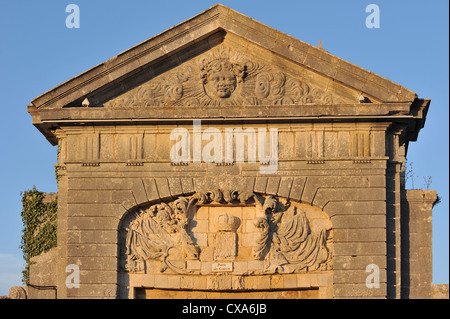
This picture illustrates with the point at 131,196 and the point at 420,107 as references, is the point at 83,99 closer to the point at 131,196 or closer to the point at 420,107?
the point at 131,196

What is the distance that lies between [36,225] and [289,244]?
6194 mm

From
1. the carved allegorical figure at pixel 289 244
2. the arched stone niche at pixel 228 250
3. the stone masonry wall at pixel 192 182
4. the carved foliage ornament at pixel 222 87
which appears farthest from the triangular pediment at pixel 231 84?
the carved allegorical figure at pixel 289 244

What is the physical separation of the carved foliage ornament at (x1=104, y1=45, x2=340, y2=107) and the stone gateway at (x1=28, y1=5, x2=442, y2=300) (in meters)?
0.03

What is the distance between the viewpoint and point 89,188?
3222 cm

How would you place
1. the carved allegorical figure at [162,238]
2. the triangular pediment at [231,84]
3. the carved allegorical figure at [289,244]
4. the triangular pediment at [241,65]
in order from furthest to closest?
the triangular pediment at [231,84] < the triangular pediment at [241,65] < the carved allegorical figure at [162,238] < the carved allegorical figure at [289,244]

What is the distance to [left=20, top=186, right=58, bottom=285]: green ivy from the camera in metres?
32.9

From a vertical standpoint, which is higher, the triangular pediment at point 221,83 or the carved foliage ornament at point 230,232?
the triangular pediment at point 221,83

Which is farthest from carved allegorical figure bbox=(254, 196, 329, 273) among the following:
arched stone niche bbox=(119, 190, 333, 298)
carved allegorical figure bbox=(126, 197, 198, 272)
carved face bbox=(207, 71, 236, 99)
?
carved face bbox=(207, 71, 236, 99)

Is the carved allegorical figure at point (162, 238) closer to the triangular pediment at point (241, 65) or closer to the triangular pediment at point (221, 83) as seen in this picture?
the triangular pediment at point (221, 83)

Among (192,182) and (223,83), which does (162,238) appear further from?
(223,83)

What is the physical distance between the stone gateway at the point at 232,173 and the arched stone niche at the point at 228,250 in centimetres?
3

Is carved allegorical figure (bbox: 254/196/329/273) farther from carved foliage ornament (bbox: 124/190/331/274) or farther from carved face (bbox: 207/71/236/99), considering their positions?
carved face (bbox: 207/71/236/99)

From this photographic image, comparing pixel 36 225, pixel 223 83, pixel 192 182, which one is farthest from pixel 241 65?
pixel 36 225

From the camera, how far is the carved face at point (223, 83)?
32.3m
